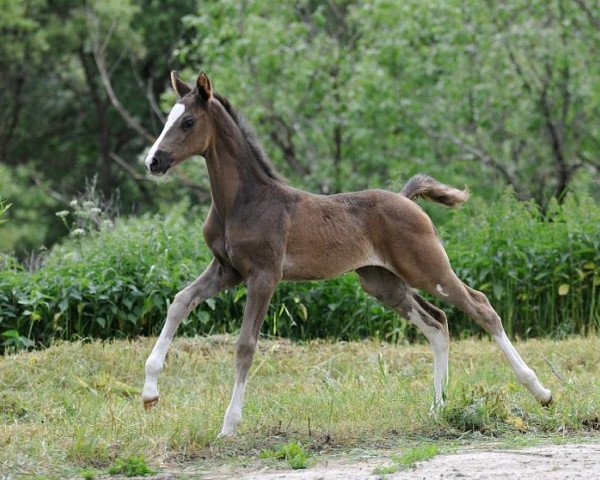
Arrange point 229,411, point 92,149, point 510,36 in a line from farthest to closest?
point 92,149
point 510,36
point 229,411

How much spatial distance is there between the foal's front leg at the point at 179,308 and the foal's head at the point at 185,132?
0.81 meters

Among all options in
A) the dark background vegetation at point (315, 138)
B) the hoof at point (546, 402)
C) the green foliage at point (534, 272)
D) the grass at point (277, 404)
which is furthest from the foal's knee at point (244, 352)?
the green foliage at point (534, 272)

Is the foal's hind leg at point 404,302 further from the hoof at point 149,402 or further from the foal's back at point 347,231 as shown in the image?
the hoof at point 149,402

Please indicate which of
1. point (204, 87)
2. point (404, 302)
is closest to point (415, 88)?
point (404, 302)

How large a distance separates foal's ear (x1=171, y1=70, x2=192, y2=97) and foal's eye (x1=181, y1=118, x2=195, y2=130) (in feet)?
1.08

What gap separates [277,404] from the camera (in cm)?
791

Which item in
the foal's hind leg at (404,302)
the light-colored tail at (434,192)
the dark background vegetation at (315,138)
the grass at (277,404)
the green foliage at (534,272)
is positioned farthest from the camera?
the green foliage at (534,272)

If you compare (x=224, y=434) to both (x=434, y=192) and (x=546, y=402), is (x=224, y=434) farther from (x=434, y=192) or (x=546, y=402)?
(x=434, y=192)

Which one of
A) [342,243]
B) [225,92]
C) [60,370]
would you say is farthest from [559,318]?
[225,92]

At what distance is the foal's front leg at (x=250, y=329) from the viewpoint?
7133mm

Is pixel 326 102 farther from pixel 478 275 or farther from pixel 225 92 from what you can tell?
pixel 478 275

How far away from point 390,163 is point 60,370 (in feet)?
38.6

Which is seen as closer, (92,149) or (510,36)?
(510,36)

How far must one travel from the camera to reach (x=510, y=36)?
19.2 meters
